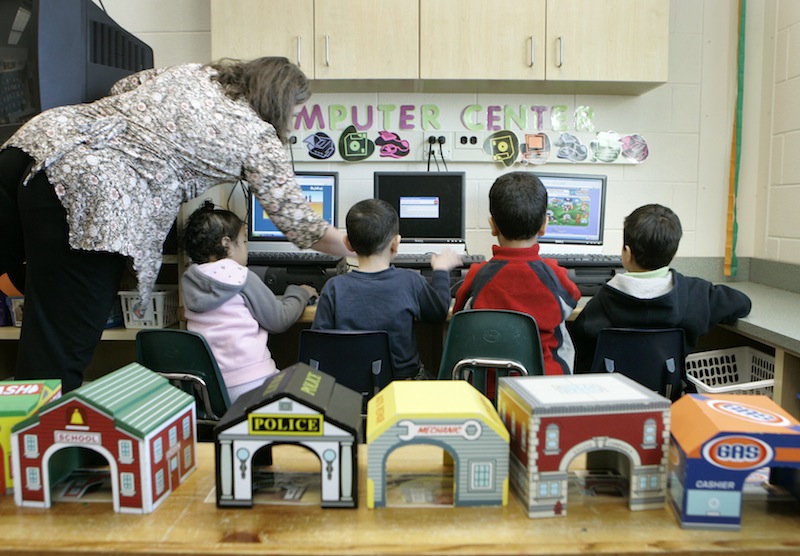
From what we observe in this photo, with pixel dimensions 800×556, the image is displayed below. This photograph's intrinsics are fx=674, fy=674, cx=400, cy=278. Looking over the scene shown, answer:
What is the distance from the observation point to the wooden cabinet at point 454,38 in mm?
2619

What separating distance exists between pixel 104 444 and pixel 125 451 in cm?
3

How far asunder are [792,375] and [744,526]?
133cm

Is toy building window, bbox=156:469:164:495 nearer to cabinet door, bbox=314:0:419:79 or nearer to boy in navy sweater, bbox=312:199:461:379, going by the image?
boy in navy sweater, bbox=312:199:461:379

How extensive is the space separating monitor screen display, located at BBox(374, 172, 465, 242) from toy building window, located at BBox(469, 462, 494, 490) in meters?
1.96

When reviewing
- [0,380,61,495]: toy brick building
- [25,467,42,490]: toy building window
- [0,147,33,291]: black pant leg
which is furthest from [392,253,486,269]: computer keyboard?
[25,467,42,490]: toy building window

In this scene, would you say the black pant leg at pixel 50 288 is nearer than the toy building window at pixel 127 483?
No

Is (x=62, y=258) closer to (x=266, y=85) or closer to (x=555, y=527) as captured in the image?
(x=266, y=85)

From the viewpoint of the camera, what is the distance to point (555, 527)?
2.69 ft

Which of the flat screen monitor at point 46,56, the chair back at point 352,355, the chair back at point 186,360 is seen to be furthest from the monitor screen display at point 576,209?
the flat screen monitor at point 46,56

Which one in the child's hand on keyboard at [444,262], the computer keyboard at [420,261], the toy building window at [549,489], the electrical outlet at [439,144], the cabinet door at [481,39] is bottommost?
the toy building window at [549,489]

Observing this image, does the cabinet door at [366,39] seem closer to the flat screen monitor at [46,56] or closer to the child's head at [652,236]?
the flat screen monitor at [46,56]

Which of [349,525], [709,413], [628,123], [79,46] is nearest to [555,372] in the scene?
[709,413]

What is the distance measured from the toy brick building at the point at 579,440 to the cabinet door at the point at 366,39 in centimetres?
202

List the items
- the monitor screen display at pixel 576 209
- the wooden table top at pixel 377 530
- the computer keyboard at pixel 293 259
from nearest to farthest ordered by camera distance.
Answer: the wooden table top at pixel 377 530
the computer keyboard at pixel 293 259
the monitor screen display at pixel 576 209
